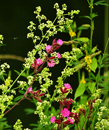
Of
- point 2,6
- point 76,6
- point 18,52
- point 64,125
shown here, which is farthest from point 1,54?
point 64,125

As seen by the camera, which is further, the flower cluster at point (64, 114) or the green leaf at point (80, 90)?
the green leaf at point (80, 90)

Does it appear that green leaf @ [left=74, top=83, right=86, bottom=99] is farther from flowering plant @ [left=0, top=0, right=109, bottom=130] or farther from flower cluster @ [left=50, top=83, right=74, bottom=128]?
flower cluster @ [left=50, top=83, right=74, bottom=128]

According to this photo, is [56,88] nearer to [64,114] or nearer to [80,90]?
[64,114]

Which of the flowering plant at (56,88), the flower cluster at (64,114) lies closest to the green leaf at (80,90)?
the flowering plant at (56,88)

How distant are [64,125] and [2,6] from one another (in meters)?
0.86

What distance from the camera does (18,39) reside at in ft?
5.04

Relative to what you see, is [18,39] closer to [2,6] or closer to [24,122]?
[2,6]

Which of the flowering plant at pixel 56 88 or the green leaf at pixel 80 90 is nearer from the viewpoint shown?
the flowering plant at pixel 56 88

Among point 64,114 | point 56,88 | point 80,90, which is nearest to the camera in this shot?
point 64,114

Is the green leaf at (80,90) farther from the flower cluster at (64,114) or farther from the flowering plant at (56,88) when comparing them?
the flower cluster at (64,114)

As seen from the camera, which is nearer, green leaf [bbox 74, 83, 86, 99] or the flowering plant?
the flowering plant

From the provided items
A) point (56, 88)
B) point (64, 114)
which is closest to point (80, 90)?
point (56, 88)

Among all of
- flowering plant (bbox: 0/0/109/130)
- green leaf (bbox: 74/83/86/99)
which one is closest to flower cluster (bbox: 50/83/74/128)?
flowering plant (bbox: 0/0/109/130)

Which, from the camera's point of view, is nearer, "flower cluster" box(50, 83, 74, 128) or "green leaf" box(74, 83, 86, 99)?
"flower cluster" box(50, 83, 74, 128)
